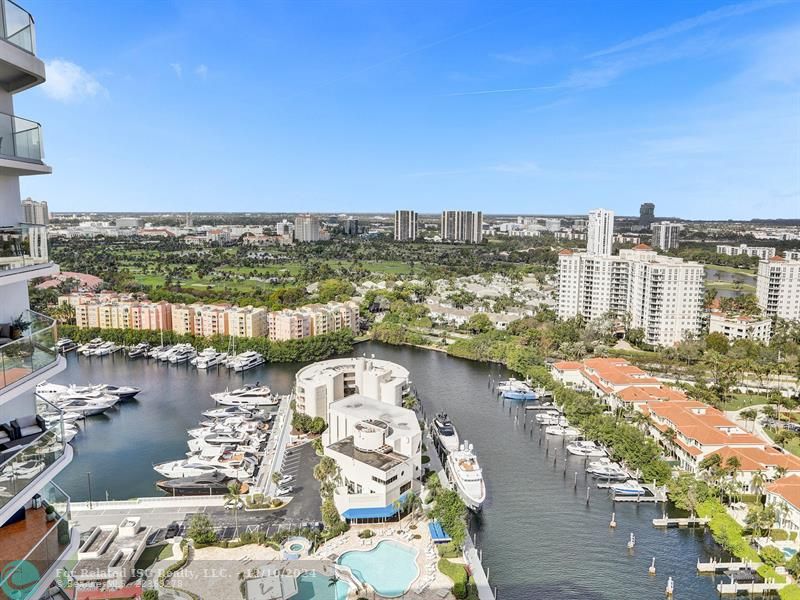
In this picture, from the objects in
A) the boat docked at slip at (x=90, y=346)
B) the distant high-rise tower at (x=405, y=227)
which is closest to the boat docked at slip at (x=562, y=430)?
the boat docked at slip at (x=90, y=346)

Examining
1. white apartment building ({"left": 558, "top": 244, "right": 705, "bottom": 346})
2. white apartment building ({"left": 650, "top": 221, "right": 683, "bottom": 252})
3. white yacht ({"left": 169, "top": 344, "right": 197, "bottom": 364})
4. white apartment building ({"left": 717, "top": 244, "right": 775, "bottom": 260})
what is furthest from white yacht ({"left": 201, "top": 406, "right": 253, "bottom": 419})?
white apartment building ({"left": 650, "top": 221, "right": 683, "bottom": 252})

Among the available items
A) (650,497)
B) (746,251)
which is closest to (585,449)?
(650,497)

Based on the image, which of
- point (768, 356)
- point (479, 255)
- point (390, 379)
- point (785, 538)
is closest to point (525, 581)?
point (785, 538)

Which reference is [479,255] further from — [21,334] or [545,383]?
[21,334]

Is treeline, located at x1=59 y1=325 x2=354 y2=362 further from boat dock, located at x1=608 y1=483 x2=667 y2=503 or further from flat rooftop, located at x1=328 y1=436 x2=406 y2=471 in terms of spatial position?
boat dock, located at x1=608 y1=483 x2=667 y2=503

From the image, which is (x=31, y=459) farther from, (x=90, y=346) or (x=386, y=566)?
(x=90, y=346)

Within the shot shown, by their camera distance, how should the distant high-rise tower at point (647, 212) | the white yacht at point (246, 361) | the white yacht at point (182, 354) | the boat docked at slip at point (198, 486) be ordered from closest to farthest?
the boat docked at slip at point (198, 486) → the white yacht at point (246, 361) → the white yacht at point (182, 354) → the distant high-rise tower at point (647, 212)

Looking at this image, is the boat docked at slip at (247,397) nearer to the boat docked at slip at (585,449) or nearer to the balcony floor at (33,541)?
the boat docked at slip at (585,449)
